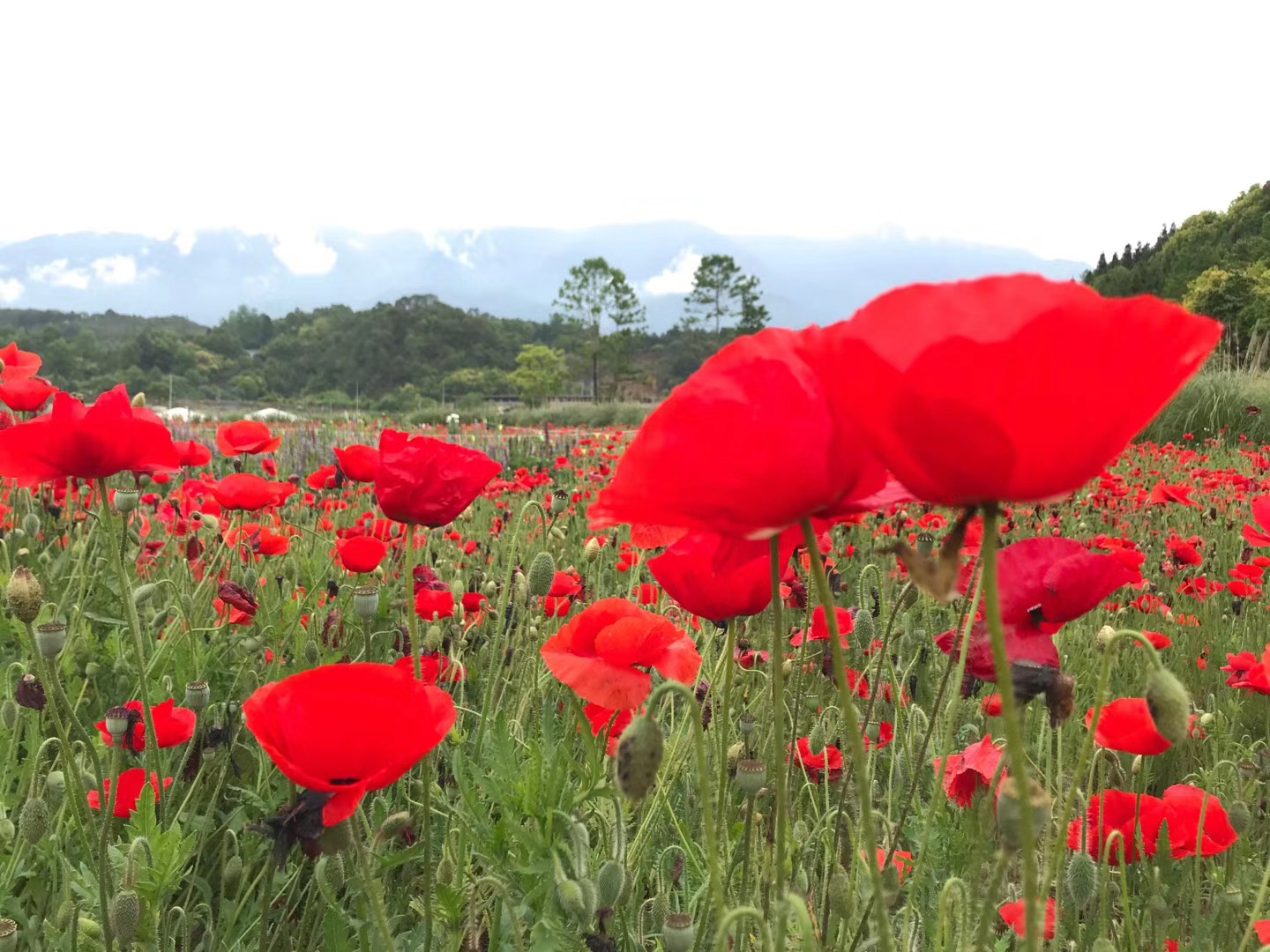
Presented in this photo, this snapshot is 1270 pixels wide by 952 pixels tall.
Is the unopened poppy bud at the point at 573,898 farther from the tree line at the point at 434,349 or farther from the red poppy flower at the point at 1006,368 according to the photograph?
the tree line at the point at 434,349

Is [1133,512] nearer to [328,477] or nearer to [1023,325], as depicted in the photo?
[328,477]

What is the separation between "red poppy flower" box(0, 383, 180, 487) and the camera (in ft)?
4.50

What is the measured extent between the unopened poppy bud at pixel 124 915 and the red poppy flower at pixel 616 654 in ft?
1.82

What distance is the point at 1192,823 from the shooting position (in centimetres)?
145

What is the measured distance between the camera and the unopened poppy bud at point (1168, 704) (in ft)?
2.26

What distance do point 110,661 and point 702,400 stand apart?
2361 mm

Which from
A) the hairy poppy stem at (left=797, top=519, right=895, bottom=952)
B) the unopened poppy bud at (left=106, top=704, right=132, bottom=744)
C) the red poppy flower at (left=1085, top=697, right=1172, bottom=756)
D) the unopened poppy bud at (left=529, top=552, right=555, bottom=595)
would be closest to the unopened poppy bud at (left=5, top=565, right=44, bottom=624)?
the unopened poppy bud at (left=106, top=704, right=132, bottom=744)

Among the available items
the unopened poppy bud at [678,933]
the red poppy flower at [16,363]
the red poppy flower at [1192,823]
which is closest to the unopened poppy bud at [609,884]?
the unopened poppy bud at [678,933]

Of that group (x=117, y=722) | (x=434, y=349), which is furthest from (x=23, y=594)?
(x=434, y=349)

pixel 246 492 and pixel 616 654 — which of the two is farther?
pixel 246 492

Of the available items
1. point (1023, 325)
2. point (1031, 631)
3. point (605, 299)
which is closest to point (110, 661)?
point (1031, 631)

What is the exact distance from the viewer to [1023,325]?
46cm

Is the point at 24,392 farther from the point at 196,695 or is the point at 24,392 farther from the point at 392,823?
the point at 392,823

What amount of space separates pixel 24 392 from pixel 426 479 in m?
1.93
